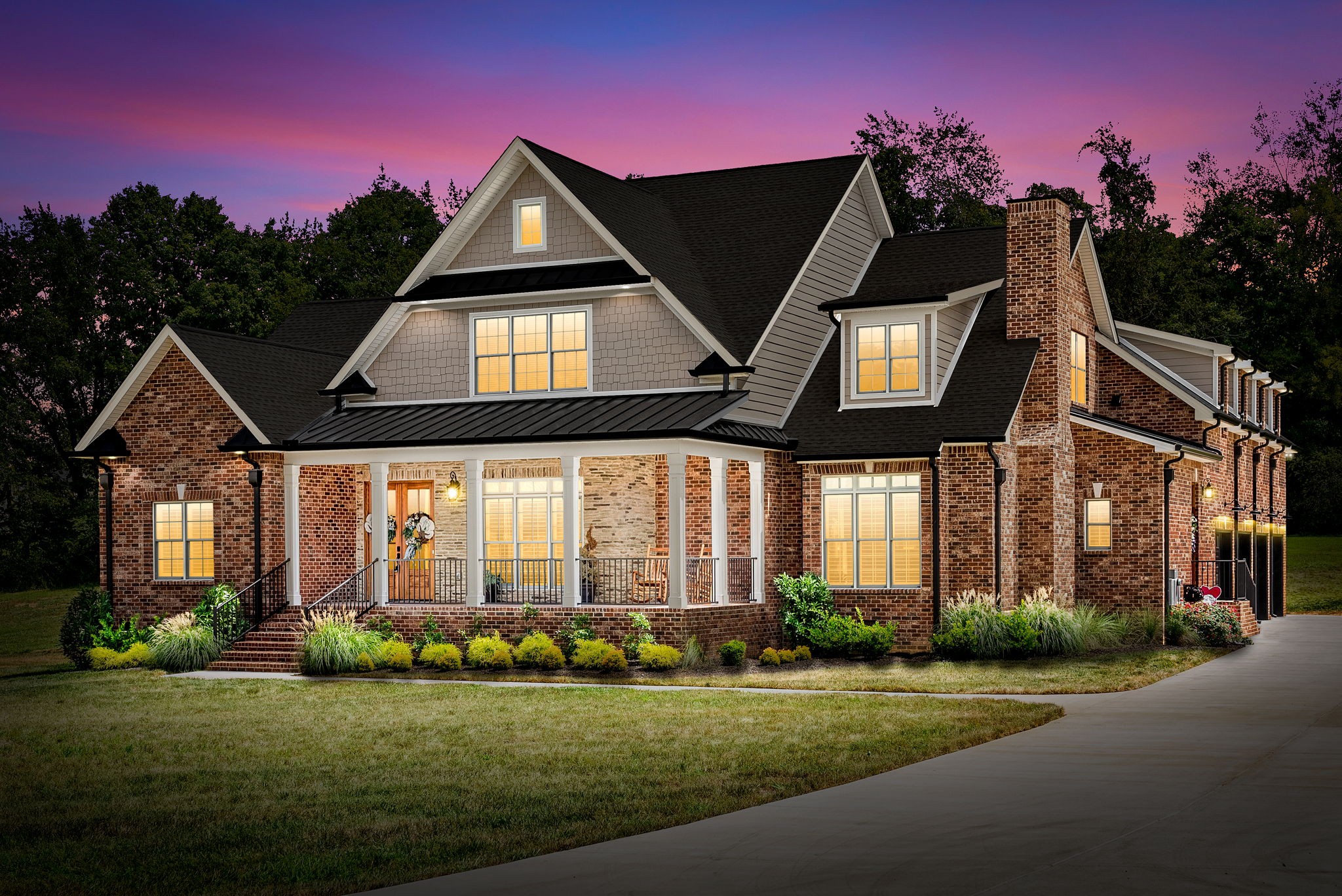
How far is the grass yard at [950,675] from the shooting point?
20.9m

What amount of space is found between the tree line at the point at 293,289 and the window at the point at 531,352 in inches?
892

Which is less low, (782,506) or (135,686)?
(782,506)

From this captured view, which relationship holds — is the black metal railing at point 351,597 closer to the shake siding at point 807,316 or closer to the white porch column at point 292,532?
the white porch column at point 292,532

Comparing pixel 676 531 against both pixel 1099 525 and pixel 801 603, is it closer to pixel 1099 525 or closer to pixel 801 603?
pixel 801 603

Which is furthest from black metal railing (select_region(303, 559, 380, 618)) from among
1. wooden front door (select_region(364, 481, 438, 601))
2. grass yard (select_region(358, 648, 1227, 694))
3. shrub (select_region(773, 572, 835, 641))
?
shrub (select_region(773, 572, 835, 641))

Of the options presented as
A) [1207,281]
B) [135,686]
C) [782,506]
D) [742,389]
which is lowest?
[135,686]

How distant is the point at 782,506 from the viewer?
1092 inches

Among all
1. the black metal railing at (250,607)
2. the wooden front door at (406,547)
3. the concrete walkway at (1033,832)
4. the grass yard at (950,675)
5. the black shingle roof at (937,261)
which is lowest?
the grass yard at (950,675)

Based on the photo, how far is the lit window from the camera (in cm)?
2823

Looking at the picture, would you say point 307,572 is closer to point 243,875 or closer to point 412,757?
point 412,757

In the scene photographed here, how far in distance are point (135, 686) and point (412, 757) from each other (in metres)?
10.3

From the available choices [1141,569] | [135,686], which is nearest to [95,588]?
[135,686]

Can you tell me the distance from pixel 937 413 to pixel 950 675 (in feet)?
20.6

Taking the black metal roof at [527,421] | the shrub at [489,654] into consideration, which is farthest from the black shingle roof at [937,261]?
the shrub at [489,654]
